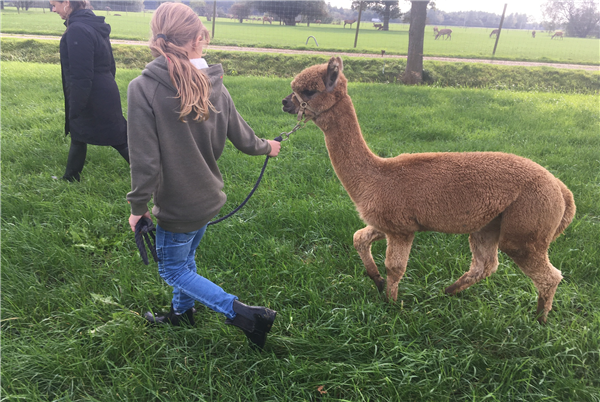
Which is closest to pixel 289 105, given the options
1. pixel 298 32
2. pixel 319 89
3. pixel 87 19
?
pixel 319 89

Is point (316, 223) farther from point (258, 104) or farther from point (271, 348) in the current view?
point (258, 104)

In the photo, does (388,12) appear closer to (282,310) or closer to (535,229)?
(535,229)

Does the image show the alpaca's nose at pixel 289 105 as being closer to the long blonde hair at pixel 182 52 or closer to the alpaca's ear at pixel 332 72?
the alpaca's ear at pixel 332 72

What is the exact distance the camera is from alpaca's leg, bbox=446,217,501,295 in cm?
245

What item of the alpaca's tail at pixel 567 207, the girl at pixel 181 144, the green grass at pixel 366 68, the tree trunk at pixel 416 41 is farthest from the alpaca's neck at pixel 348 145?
the green grass at pixel 366 68

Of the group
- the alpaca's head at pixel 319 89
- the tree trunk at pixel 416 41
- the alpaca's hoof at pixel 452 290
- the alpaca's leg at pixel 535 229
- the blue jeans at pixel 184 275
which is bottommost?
the alpaca's hoof at pixel 452 290

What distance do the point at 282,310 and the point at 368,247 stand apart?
2.64 feet

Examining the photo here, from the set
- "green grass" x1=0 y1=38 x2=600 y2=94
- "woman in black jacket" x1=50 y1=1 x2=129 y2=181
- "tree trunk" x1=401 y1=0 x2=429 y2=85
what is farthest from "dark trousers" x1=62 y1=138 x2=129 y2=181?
"tree trunk" x1=401 y1=0 x2=429 y2=85

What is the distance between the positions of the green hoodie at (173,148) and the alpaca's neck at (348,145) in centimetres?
59

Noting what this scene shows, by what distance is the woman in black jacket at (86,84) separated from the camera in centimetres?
356

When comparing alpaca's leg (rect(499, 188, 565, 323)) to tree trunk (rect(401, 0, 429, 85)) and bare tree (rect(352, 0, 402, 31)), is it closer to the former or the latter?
tree trunk (rect(401, 0, 429, 85))

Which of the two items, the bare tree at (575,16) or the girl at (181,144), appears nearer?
the girl at (181,144)

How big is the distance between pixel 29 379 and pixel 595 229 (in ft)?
15.2

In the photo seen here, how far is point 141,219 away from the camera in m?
1.96
